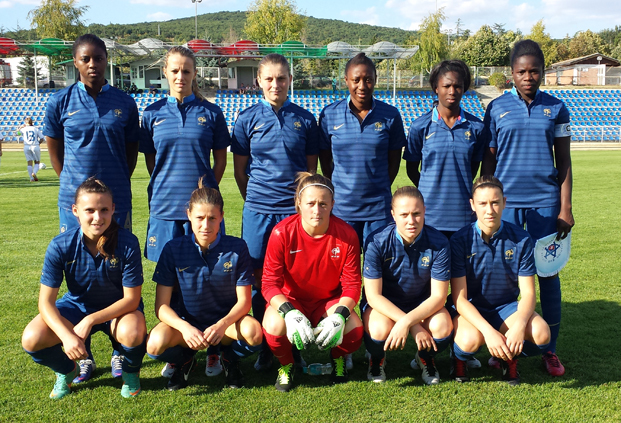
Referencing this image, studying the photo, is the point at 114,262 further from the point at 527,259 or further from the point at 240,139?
the point at 527,259

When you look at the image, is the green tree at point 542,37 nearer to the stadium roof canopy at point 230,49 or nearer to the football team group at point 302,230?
the stadium roof canopy at point 230,49

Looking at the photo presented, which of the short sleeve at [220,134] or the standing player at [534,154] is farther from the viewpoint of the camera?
the short sleeve at [220,134]

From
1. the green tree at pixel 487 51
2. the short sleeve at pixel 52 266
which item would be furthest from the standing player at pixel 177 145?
the green tree at pixel 487 51

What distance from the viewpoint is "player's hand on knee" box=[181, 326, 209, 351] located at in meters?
3.11

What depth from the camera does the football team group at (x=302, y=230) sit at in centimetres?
320

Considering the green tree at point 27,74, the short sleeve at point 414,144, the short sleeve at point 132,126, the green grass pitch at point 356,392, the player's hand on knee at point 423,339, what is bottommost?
the green grass pitch at point 356,392

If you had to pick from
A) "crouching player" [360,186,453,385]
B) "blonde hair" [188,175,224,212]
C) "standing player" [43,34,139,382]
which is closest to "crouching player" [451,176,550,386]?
"crouching player" [360,186,453,385]

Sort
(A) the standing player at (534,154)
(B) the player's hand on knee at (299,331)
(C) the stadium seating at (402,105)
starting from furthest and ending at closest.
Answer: (C) the stadium seating at (402,105)
(A) the standing player at (534,154)
(B) the player's hand on knee at (299,331)

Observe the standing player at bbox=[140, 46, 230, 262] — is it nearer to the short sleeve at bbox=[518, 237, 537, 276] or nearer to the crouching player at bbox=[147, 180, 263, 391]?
the crouching player at bbox=[147, 180, 263, 391]

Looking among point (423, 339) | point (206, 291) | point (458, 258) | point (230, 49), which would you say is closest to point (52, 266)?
point (206, 291)

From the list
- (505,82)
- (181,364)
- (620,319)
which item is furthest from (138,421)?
(505,82)

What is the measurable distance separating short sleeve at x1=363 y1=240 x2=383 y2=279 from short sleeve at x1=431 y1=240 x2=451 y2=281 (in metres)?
0.35

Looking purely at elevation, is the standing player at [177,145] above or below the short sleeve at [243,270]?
above

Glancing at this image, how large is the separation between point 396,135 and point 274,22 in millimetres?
53902
